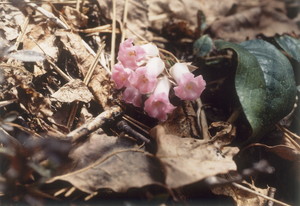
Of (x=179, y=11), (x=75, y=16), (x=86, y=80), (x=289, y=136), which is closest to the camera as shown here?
(x=86, y=80)

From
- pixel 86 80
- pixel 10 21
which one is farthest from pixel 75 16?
pixel 86 80

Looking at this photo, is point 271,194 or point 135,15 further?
point 135,15

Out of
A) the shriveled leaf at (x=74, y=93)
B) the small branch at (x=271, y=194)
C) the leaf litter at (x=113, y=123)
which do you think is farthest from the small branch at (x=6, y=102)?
the small branch at (x=271, y=194)

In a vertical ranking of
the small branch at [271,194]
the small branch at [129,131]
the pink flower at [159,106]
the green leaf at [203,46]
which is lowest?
the small branch at [271,194]

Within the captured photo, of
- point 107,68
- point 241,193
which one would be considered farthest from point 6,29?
point 241,193

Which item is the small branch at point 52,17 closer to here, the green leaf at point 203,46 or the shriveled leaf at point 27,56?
the shriveled leaf at point 27,56

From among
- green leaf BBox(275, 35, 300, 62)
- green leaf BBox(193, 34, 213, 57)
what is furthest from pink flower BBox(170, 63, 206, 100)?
green leaf BBox(275, 35, 300, 62)

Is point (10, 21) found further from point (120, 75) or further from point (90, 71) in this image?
point (120, 75)
